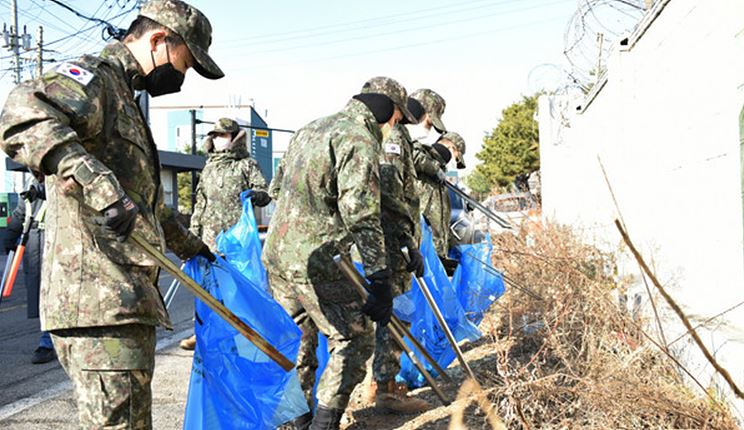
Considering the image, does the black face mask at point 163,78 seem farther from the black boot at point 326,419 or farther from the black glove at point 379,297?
the black boot at point 326,419

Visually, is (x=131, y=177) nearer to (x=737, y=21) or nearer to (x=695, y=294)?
(x=737, y=21)

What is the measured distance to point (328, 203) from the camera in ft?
10.8

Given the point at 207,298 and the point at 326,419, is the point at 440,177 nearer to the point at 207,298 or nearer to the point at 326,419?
the point at 326,419

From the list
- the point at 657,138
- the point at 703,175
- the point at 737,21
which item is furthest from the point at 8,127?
the point at 657,138

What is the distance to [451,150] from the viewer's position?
6.09 metres

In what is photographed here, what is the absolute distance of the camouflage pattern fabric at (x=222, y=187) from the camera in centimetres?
587

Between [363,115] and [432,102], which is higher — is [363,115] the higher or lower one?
the lower one

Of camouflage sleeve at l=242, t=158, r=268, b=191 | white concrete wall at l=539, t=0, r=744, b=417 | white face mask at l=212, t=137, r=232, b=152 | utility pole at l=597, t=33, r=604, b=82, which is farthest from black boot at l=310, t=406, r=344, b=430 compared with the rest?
utility pole at l=597, t=33, r=604, b=82

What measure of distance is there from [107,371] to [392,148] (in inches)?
101

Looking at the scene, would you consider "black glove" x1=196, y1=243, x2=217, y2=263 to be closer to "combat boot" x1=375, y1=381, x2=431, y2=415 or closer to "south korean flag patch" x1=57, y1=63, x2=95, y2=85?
"south korean flag patch" x1=57, y1=63, x2=95, y2=85

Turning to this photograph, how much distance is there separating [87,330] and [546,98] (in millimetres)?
12209

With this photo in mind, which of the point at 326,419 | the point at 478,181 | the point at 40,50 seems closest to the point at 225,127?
the point at 326,419

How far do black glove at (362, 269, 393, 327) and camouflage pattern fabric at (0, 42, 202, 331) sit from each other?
1056mm

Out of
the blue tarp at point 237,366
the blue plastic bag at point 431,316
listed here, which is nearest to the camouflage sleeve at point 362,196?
the blue tarp at point 237,366
